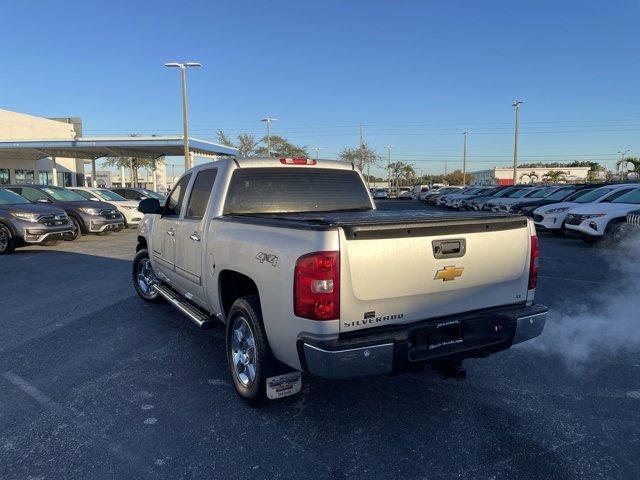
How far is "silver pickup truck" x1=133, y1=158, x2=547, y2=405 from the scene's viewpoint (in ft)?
9.53

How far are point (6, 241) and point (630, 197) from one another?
1582 centimetres

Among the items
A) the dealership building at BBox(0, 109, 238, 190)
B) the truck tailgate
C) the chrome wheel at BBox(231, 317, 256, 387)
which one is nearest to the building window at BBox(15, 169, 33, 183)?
the dealership building at BBox(0, 109, 238, 190)

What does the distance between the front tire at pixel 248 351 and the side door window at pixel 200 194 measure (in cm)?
130

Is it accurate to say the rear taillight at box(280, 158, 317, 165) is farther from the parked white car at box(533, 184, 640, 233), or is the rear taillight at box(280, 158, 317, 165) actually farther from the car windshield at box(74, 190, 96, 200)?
the car windshield at box(74, 190, 96, 200)

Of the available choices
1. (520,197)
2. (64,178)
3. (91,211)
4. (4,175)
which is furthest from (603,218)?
(64,178)

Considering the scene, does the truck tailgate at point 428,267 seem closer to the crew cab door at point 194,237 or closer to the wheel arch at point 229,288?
the wheel arch at point 229,288

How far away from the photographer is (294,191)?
15.4 ft

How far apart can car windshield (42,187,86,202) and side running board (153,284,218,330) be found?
1151 cm

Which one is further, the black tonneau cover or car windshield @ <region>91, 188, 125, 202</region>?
car windshield @ <region>91, 188, 125, 202</region>

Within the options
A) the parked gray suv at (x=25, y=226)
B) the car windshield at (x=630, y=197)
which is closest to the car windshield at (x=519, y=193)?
the car windshield at (x=630, y=197)

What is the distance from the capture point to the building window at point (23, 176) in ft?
132

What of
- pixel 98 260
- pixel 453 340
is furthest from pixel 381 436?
pixel 98 260

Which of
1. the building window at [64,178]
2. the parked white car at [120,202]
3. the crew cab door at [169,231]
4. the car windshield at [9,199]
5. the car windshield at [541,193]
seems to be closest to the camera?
the crew cab door at [169,231]

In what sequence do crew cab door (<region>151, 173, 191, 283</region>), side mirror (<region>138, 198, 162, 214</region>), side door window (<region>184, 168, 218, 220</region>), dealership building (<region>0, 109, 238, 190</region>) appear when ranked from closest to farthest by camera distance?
side door window (<region>184, 168, 218, 220</region>)
crew cab door (<region>151, 173, 191, 283</region>)
side mirror (<region>138, 198, 162, 214</region>)
dealership building (<region>0, 109, 238, 190</region>)
